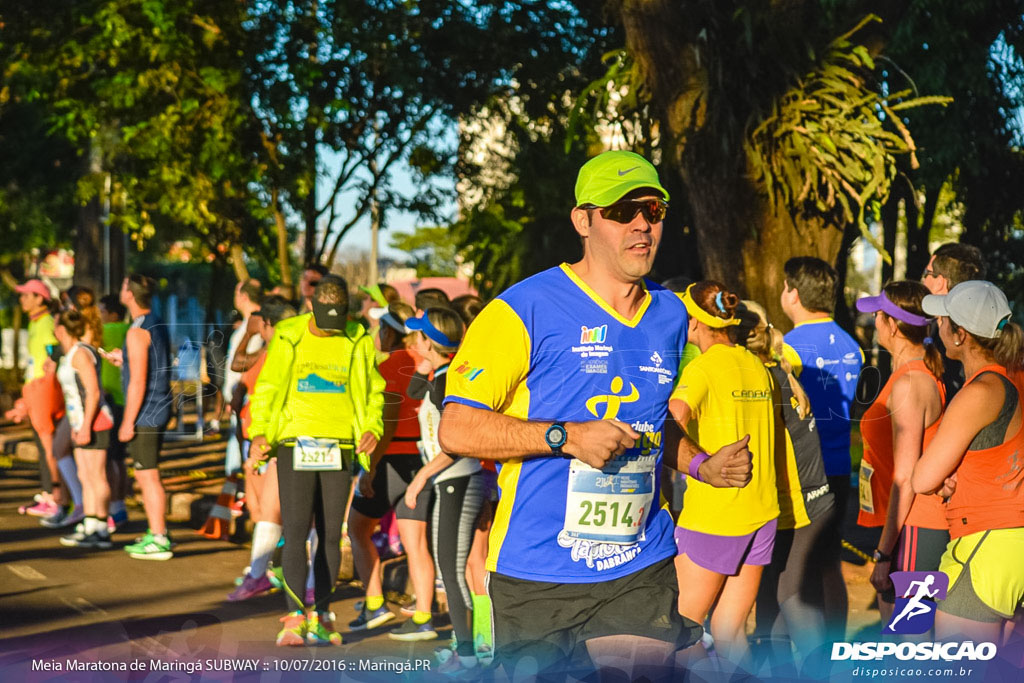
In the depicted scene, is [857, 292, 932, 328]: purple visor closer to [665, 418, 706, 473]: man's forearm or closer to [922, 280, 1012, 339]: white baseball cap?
[922, 280, 1012, 339]: white baseball cap

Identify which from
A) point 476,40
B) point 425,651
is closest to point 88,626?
point 425,651

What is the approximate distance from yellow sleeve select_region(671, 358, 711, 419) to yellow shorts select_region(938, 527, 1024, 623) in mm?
1248

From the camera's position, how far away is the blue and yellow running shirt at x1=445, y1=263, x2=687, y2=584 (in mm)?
3434

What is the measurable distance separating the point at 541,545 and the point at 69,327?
6.67 metres

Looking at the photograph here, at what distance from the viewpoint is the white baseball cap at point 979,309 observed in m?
4.18

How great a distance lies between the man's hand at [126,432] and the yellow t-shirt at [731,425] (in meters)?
5.01

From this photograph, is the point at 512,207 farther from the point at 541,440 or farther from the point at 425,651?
the point at 541,440

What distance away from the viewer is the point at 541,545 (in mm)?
3459

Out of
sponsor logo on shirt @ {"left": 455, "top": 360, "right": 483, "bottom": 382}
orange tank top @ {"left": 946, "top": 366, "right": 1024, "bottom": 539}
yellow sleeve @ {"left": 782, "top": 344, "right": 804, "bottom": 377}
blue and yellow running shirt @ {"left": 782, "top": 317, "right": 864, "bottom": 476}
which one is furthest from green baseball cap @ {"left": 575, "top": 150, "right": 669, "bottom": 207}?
blue and yellow running shirt @ {"left": 782, "top": 317, "right": 864, "bottom": 476}

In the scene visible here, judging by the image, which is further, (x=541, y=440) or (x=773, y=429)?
(x=773, y=429)

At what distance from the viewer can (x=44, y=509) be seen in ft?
33.5

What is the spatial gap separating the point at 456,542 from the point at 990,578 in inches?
118

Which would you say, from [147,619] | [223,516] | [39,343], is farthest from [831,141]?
[39,343]

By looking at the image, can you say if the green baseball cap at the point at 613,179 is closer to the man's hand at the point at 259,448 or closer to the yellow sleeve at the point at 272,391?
the yellow sleeve at the point at 272,391
